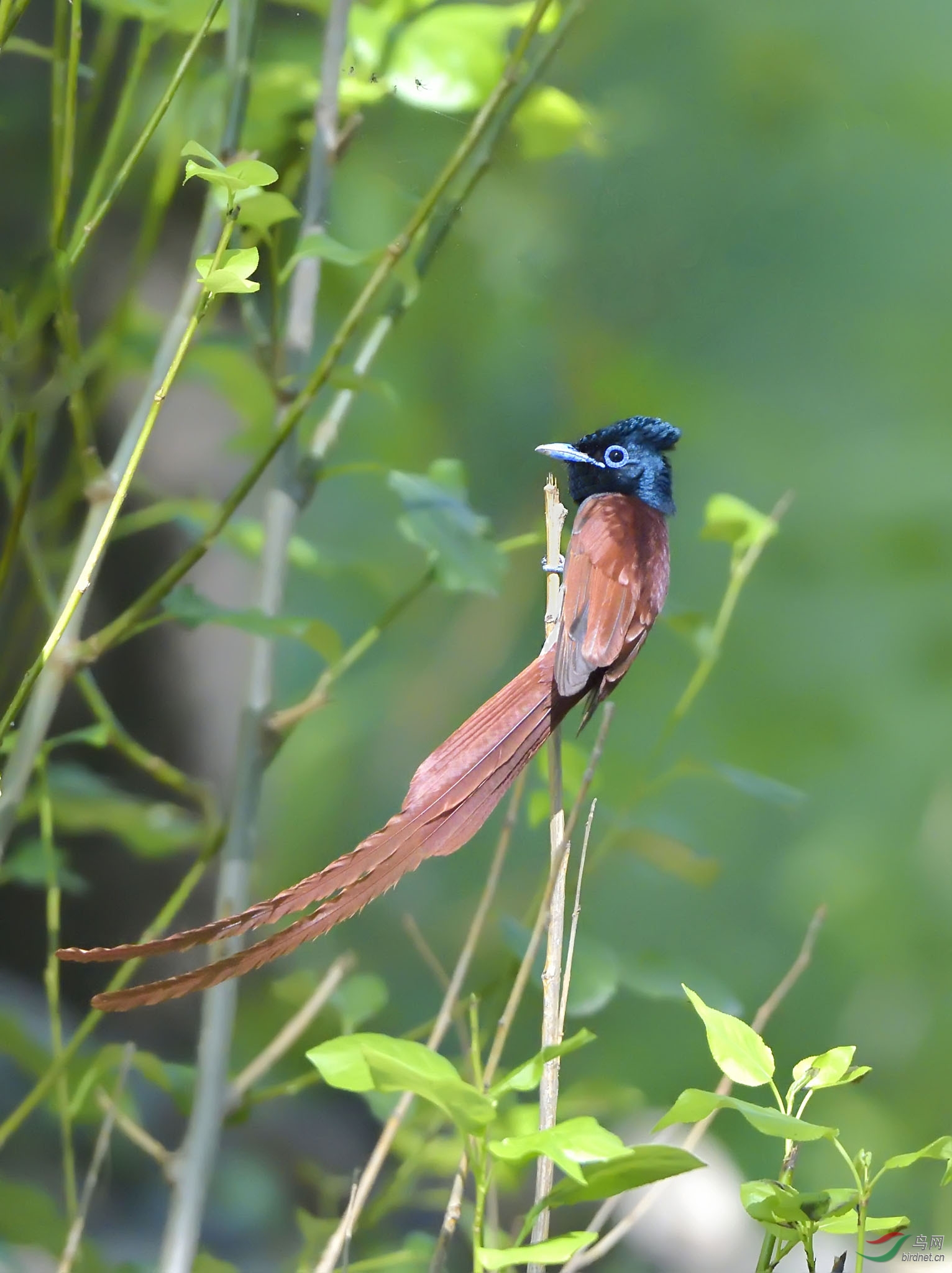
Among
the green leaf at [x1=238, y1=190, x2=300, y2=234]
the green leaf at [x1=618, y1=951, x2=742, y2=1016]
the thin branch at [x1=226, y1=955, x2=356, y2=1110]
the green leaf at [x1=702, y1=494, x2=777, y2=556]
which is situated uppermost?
the green leaf at [x1=238, y1=190, x2=300, y2=234]

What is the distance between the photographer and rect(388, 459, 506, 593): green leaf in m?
0.76

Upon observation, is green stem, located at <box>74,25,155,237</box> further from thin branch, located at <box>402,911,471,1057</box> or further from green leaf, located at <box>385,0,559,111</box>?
thin branch, located at <box>402,911,471,1057</box>

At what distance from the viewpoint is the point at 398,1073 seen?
447mm

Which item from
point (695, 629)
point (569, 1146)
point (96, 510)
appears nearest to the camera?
point (569, 1146)

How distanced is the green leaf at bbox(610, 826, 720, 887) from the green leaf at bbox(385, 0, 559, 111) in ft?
1.82

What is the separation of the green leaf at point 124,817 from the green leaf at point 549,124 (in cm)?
58

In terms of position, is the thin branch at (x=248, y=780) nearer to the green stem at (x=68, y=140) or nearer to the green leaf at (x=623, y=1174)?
the green stem at (x=68, y=140)

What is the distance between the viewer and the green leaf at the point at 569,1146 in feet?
1.41

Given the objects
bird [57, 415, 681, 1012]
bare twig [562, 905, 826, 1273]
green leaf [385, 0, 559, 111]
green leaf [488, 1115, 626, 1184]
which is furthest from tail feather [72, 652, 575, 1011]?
green leaf [385, 0, 559, 111]

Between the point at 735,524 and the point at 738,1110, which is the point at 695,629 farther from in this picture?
the point at 738,1110

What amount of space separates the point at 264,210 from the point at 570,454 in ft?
0.76

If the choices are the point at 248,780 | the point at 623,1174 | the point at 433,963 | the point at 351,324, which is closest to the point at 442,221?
the point at 351,324

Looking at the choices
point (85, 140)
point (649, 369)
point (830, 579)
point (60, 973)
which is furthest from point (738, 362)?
point (60, 973)

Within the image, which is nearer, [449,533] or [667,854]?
[449,533]
